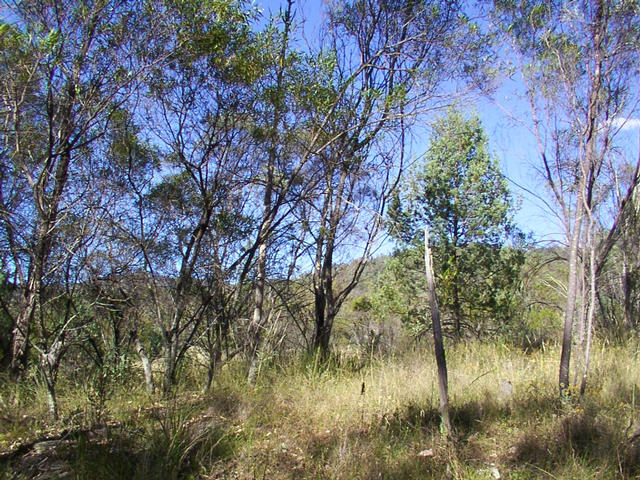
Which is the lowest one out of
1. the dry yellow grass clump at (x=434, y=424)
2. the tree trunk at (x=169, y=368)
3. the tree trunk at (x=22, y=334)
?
the dry yellow grass clump at (x=434, y=424)

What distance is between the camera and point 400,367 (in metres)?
Answer: 5.48

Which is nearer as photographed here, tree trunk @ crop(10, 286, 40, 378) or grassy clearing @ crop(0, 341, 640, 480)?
grassy clearing @ crop(0, 341, 640, 480)

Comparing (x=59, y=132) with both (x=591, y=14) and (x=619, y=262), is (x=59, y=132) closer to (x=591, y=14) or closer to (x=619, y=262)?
(x=591, y=14)

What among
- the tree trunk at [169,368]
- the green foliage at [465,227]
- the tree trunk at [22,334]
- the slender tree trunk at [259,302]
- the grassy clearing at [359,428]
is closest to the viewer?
the grassy clearing at [359,428]

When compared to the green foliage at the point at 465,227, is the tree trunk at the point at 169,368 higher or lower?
lower

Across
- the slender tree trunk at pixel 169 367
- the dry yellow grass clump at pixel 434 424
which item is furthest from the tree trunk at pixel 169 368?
the dry yellow grass clump at pixel 434 424

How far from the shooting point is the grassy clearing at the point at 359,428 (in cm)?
331

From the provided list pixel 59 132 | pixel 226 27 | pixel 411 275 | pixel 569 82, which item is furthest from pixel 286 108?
pixel 411 275

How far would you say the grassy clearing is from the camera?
130 inches

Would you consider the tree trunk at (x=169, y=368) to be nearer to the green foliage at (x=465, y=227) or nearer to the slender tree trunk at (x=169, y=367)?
the slender tree trunk at (x=169, y=367)

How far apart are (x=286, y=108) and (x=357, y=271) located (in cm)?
264

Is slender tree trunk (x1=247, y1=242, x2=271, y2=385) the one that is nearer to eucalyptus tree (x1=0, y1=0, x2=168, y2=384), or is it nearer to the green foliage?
eucalyptus tree (x1=0, y1=0, x2=168, y2=384)

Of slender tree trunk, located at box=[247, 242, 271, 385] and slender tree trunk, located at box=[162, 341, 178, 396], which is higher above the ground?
slender tree trunk, located at box=[247, 242, 271, 385]

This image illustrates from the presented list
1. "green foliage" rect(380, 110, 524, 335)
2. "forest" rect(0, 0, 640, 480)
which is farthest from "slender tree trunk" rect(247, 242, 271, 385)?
"green foliage" rect(380, 110, 524, 335)
